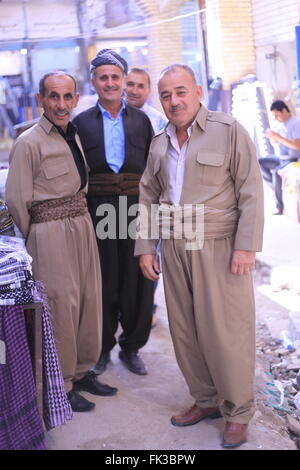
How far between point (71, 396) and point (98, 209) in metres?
1.18

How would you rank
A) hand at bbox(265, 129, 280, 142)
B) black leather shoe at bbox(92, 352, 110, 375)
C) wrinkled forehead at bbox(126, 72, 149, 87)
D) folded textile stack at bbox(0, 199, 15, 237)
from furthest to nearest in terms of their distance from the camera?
hand at bbox(265, 129, 280, 142) → wrinkled forehead at bbox(126, 72, 149, 87) → black leather shoe at bbox(92, 352, 110, 375) → folded textile stack at bbox(0, 199, 15, 237)

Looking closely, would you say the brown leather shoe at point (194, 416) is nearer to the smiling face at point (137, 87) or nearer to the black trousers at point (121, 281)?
the black trousers at point (121, 281)

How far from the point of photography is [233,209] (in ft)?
10.7

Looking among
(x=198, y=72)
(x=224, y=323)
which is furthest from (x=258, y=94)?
(x=224, y=323)

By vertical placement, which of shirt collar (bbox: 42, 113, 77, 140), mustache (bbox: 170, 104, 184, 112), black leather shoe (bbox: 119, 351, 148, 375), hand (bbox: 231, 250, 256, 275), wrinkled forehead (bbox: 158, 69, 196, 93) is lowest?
black leather shoe (bbox: 119, 351, 148, 375)

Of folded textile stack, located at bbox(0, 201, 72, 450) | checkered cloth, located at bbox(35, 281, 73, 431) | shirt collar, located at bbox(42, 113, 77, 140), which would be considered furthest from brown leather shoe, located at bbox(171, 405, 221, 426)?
shirt collar, located at bbox(42, 113, 77, 140)

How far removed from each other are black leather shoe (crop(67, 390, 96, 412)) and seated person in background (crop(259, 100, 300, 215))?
2.36 metres

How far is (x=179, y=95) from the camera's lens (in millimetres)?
3221

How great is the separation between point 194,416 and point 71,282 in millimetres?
1003

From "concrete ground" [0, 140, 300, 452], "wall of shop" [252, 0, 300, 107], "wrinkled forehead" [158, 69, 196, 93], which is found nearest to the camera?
"wrinkled forehead" [158, 69, 196, 93]

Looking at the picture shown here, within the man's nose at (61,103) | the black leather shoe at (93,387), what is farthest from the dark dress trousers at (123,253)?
the man's nose at (61,103)

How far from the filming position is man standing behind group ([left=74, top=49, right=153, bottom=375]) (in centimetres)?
404

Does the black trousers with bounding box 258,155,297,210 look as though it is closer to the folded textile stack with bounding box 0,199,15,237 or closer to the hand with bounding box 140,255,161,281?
the hand with bounding box 140,255,161,281
